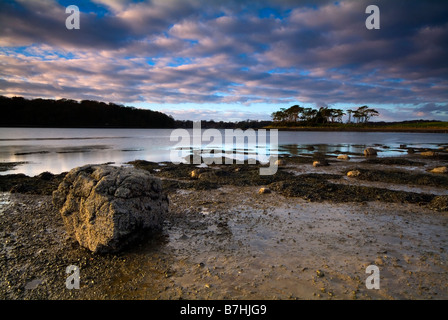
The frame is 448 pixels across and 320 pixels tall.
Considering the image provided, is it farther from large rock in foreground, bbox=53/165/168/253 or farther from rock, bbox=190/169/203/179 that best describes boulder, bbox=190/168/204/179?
large rock in foreground, bbox=53/165/168/253

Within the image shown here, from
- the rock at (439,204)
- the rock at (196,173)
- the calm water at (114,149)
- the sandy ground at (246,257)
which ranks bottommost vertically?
the sandy ground at (246,257)

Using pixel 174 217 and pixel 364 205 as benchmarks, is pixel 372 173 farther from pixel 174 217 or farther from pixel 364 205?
pixel 174 217

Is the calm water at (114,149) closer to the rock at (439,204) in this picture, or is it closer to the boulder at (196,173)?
the boulder at (196,173)

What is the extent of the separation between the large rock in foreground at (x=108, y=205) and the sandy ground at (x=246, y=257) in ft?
1.08

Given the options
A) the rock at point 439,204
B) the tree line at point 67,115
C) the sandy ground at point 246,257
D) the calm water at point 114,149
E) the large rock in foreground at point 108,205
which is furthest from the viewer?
the tree line at point 67,115

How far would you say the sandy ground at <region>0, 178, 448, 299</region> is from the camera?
4.16 metres

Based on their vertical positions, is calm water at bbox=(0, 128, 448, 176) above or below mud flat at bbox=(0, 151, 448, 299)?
above

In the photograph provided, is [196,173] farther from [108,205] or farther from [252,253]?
[252,253]

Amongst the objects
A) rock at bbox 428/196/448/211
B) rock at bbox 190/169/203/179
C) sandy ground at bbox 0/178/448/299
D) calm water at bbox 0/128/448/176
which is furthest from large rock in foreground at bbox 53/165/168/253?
calm water at bbox 0/128/448/176

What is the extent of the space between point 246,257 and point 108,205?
10.8 ft

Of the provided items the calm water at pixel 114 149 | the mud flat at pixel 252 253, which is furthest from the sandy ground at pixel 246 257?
the calm water at pixel 114 149

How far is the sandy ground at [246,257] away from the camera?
13.7 feet

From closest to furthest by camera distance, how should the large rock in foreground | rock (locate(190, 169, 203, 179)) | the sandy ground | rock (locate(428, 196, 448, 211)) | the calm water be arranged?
1. the sandy ground
2. the large rock in foreground
3. rock (locate(428, 196, 448, 211))
4. rock (locate(190, 169, 203, 179))
5. the calm water

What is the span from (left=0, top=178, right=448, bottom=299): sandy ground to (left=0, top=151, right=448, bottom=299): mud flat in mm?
20
